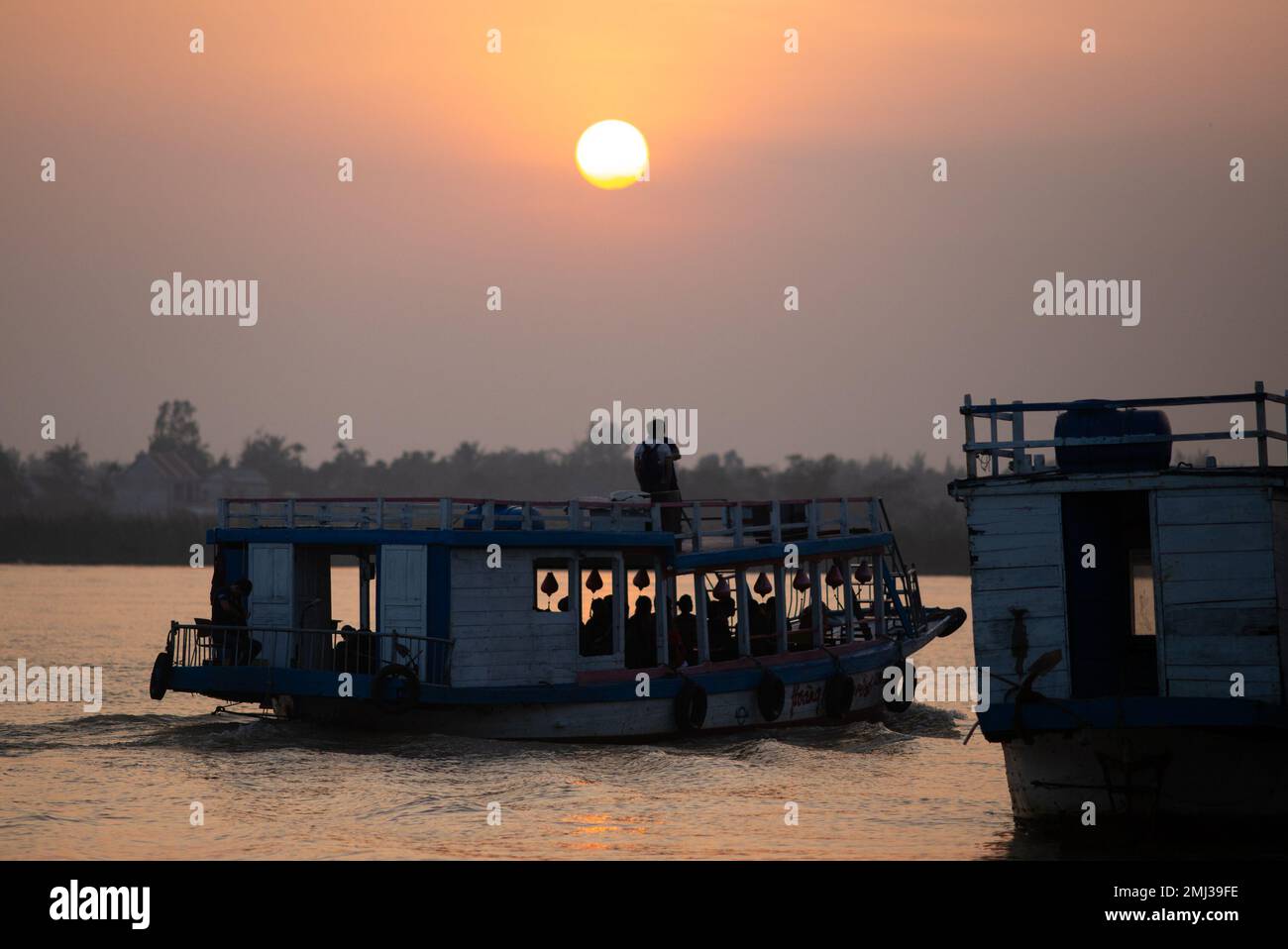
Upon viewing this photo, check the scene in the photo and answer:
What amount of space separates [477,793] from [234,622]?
4733 millimetres

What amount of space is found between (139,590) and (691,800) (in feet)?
214

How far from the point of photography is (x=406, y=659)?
21.2m

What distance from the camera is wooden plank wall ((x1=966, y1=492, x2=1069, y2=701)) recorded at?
1572 centimetres

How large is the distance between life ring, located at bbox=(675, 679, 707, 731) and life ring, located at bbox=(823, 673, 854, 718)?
3008mm

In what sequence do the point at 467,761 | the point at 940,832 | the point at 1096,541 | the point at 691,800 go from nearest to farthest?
the point at 1096,541, the point at 940,832, the point at 691,800, the point at 467,761

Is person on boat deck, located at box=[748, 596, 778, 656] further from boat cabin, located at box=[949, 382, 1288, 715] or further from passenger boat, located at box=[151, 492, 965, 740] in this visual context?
boat cabin, located at box=[949, 382, 1288, 715]

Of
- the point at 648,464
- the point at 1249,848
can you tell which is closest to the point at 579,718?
the point at 648,464

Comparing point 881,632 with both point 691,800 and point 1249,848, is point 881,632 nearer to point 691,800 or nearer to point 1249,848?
point 691,800

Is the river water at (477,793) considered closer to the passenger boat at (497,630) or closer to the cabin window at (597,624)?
the passenger boat at (497,630)

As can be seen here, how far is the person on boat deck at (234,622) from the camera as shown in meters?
21.7

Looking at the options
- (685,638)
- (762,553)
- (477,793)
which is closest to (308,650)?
(477,793)

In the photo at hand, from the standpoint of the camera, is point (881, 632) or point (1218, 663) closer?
point (1218, 663)
